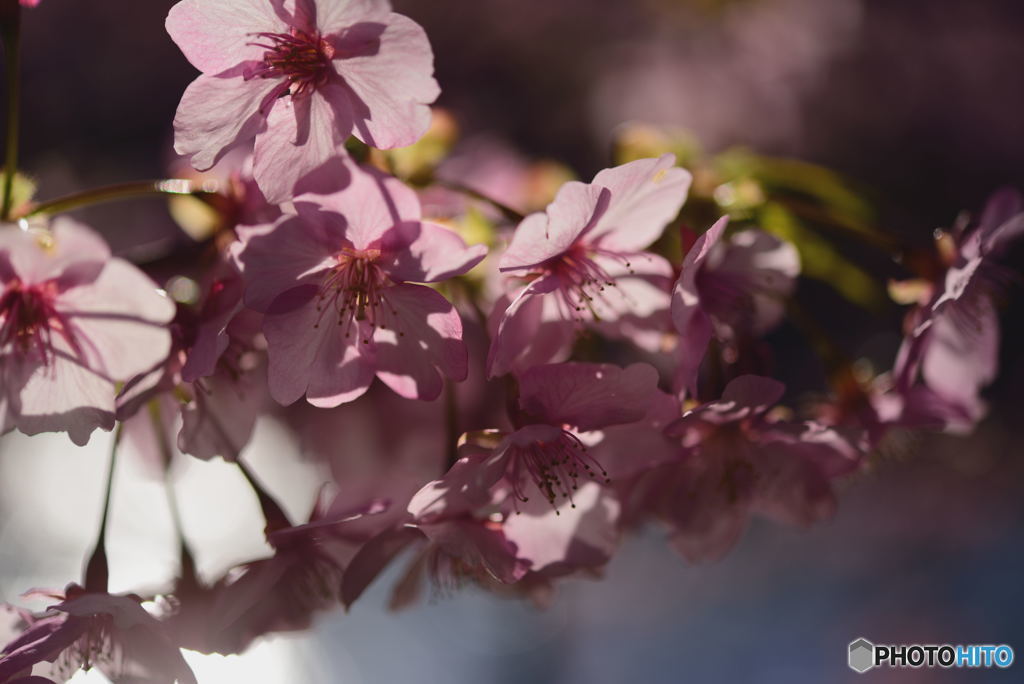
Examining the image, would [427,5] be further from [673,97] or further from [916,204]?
[916,204]

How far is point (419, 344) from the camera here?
575 mm

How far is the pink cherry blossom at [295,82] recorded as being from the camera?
20.9 inches

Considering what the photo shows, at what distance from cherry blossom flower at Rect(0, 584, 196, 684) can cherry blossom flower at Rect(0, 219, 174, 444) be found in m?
0.11

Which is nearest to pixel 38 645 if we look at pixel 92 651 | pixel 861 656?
pixel 92 651

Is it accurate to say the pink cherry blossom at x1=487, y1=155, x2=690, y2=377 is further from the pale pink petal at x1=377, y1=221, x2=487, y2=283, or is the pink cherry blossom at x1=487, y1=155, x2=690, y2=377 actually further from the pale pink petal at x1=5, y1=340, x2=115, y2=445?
the pale pink petal at x1=5, y1=340, x2=115, y2=445

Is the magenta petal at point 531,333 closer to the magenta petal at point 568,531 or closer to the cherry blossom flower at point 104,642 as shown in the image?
the magenta petal at point 568,531

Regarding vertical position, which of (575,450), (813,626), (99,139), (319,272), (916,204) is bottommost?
(813,626)

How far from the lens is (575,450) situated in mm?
603

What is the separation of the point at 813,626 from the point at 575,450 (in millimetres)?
1543

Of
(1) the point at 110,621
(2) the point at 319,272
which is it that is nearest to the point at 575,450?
(2) the point at 319,272

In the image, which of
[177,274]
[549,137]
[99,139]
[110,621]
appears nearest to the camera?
[110,621]

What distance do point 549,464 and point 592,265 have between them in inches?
5.9

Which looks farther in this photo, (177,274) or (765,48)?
(765,48)

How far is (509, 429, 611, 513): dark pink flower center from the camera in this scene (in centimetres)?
60
